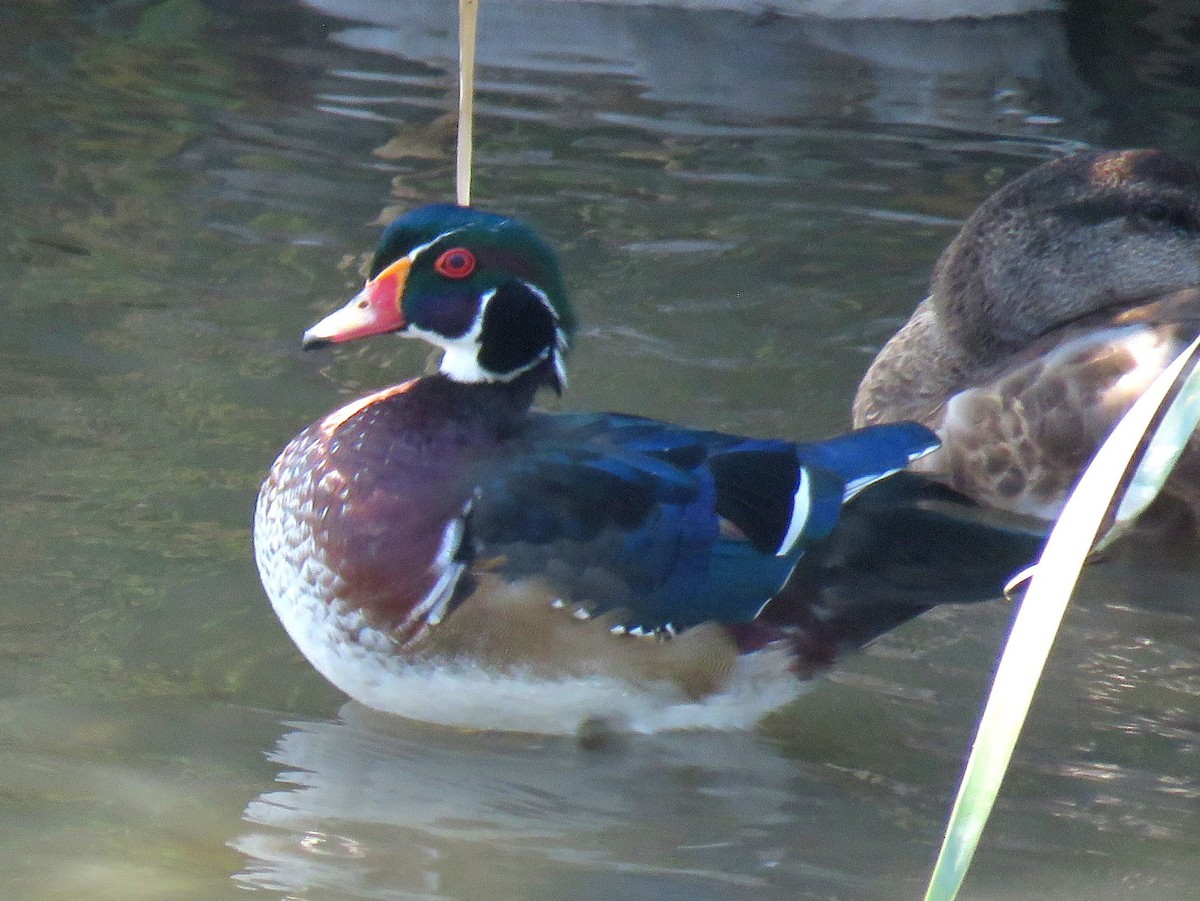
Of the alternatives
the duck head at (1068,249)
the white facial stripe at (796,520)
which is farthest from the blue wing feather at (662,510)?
the duck head at (1068,249)

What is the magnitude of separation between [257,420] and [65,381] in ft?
1.84

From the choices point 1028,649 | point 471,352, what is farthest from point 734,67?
point 1028,649

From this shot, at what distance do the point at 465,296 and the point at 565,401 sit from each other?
1607 millimetres

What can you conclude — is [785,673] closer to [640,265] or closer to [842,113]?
[640,265]

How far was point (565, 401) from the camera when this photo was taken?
201 inches

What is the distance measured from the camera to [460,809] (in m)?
3.21

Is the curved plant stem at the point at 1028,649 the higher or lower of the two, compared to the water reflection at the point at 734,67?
lower

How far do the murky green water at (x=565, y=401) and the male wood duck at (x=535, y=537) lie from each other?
7.3 inches

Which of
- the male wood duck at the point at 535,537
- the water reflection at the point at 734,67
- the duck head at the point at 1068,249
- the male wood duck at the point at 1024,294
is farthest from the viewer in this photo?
the water reflection at the point at 734,67

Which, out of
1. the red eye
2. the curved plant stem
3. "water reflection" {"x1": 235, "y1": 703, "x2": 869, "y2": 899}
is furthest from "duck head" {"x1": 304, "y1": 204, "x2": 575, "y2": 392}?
the curved plant stem

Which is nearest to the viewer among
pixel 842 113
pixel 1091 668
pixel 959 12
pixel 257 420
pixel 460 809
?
pixel 460 809

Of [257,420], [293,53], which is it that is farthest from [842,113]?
[257,420]

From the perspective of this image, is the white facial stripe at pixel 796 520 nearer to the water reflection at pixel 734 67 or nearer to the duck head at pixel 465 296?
the duck head at pixel 465 296

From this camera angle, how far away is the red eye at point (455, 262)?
11.5ft
